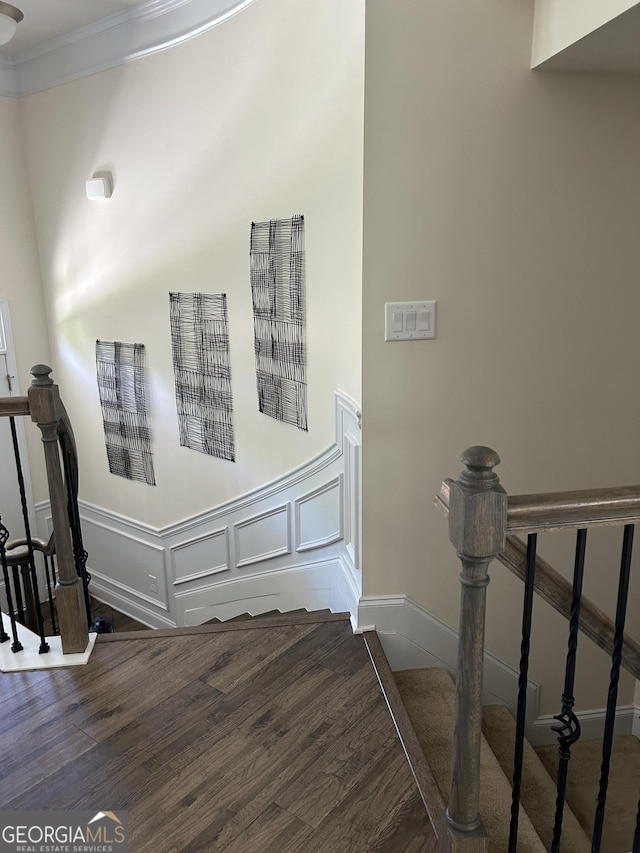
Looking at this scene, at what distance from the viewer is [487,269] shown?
2291 mm

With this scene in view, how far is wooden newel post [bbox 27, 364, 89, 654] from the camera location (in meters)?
2.24

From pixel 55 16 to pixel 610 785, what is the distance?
15.5ft

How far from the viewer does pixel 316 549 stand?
322cm

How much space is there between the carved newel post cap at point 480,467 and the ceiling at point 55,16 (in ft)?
11.9

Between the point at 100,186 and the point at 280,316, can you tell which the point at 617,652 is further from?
the point at 100,186

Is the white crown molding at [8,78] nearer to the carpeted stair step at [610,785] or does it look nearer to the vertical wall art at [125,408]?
the vertical wall art at [125,408]

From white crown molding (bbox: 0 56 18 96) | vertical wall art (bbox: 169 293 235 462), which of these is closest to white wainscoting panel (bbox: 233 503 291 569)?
vertical wall art (bbox: 169 293 235 462)

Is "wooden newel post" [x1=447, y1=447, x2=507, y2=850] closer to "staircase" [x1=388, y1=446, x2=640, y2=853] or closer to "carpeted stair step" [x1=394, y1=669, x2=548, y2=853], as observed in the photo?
"staircase" [x1=388, y1=446, x2=640, y2=853]

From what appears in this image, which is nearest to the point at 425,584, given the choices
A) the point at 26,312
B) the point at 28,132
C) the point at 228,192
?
the point at 228,192

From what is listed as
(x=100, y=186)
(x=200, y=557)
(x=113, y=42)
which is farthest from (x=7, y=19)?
(x=200, y=557)

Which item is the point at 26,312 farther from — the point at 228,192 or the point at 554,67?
the point at 554,67

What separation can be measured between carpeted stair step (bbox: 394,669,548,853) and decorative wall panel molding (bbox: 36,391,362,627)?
1.14 ft

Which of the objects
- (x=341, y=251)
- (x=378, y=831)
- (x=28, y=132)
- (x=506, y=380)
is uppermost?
(x=28, y=132)

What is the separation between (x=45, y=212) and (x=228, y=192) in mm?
1952
